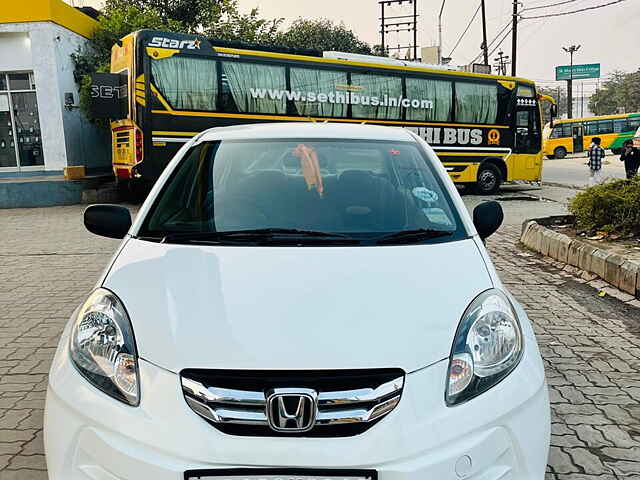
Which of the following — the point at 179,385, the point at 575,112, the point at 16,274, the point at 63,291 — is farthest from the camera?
the point at 575,112

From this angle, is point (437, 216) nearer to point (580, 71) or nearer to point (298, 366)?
point (298, 366)

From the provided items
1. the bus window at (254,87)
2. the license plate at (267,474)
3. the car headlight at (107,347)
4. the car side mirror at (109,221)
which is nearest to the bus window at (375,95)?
the bus window at (254,87)

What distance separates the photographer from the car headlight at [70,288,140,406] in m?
1.72

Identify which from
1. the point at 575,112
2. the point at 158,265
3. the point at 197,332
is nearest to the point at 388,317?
the point at 197,332

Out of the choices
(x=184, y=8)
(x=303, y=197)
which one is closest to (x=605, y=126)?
(x=184, y=8)

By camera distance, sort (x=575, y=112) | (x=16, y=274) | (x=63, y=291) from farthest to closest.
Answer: (x=575, y=112) < (x=16, y=274) < (x=63, y=291)

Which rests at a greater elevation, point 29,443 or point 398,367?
point 398,367

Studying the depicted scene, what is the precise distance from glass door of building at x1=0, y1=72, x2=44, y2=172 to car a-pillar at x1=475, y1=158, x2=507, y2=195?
41.2ft

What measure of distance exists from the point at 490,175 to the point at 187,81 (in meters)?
8.80

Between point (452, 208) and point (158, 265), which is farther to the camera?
point (452, 208)

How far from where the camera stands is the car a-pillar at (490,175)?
15.6 meters

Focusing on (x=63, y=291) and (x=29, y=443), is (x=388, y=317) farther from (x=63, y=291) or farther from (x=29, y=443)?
(x=63, y=291)

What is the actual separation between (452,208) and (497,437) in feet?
3.99

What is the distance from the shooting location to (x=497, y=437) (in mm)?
1653
